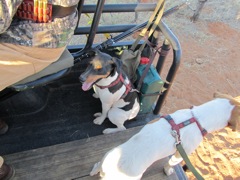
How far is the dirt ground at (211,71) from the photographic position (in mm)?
3535

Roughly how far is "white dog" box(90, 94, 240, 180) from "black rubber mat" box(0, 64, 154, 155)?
1.64 ft

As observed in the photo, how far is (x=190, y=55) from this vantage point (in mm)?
5512

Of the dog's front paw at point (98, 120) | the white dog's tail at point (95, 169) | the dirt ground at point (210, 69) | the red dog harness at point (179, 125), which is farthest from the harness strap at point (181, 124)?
the dirt ground at point (210, 69)

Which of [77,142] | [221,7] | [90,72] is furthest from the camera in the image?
[221,7]

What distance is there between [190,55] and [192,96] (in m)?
1.25

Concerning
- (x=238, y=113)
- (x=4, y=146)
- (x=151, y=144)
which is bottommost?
(x=4, y=146)

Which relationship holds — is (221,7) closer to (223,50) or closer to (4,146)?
(223,50)

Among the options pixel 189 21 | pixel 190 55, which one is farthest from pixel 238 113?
pixel 189 21

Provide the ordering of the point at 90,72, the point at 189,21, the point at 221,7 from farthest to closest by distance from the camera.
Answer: the point at 221,7 < the point at 189,21 < the point at 90,72

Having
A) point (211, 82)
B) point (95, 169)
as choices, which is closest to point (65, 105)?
point (95, 169)

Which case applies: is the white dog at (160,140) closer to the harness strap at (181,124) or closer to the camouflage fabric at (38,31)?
the harness strap at (181,124)

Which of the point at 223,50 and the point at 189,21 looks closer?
the point at 223,50

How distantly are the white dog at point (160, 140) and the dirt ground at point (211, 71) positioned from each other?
1538 millimetres

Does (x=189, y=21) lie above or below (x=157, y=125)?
below
